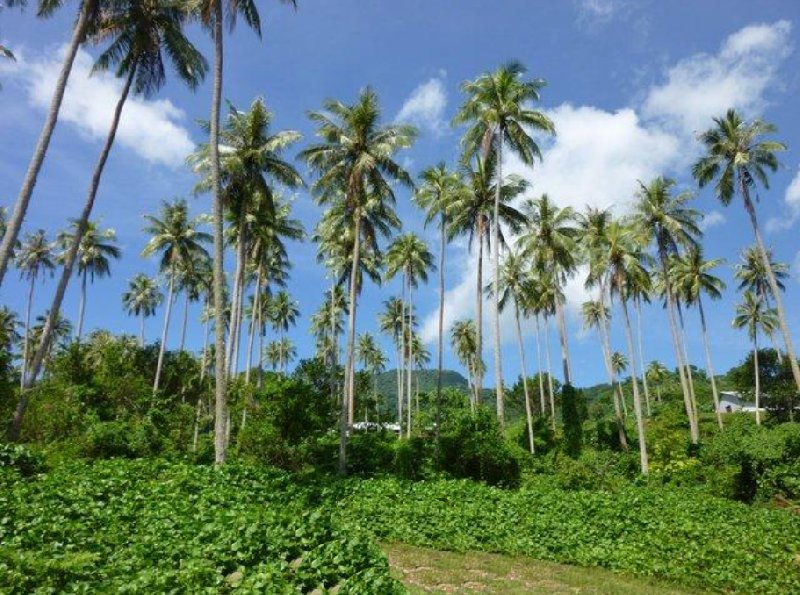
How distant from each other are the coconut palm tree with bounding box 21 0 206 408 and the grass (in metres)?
15.0

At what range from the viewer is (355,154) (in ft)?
83.7

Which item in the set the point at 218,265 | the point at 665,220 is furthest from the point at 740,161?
the point at 218,265

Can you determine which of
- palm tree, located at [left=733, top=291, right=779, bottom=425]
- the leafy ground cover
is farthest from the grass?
palm tree, located at [left=733, top=291, right=779, bottom=425]

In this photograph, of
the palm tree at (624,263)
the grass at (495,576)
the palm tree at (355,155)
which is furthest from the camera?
the palm tree at (624,263)

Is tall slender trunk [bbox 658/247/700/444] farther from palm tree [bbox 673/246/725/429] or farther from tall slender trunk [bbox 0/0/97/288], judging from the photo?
tall slender trunk [bbox 0/0/97/288]

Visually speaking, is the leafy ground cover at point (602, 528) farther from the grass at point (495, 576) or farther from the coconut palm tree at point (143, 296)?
the coconut palm tree at point (143, 296)

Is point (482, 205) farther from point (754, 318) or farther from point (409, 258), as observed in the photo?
point (754, 318)

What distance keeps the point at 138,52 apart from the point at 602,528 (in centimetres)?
2296

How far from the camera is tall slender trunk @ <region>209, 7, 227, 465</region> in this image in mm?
17047

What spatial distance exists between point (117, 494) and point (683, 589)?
1232 cm

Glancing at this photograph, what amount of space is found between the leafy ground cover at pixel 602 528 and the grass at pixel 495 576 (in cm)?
88

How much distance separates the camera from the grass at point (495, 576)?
10.7 metres

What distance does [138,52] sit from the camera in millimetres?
20469

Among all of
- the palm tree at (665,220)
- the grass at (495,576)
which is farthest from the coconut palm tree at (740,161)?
the grass at (495,576)
